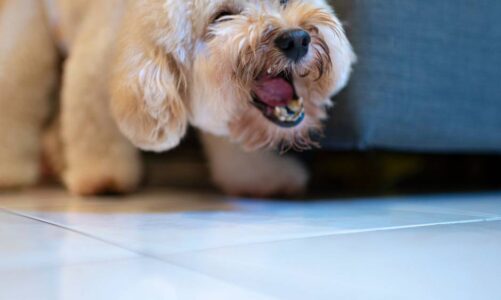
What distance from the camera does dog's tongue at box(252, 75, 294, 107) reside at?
1300 mm

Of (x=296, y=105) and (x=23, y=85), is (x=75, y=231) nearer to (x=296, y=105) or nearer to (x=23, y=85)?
(x=296, y=105)

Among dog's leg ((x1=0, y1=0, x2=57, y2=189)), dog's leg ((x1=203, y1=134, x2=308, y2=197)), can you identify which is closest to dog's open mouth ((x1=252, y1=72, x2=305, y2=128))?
dog's leg ((x1=203, y1=134, x2=308, y2=197))

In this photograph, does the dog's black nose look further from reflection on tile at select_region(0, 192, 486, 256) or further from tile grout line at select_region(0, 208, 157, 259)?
tile grout line at select_region(0, 208, 157, 259)

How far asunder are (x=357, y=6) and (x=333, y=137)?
1.00 feet

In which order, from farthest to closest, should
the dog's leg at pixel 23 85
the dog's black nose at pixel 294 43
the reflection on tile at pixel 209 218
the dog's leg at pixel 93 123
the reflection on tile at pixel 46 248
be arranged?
the dog's leg at pixel 23 85 < the dog's leg at pixel 93 123 < the dog's black nose at pixel 294 43 < the reflection on tile at pixel 209 218 < the reflection on tile at pixel 46 248

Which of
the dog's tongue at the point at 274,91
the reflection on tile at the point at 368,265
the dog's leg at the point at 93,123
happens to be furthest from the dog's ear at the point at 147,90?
the reflection on tile at the point at 368,265

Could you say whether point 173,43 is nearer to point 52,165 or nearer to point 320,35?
point 320,35

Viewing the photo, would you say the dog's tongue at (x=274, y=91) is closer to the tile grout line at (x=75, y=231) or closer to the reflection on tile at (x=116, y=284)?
the tile grout line at (x=75, y=231)

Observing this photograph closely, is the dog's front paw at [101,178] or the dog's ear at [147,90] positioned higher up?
the dog's ear at [147,90]

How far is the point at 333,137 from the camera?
143cm

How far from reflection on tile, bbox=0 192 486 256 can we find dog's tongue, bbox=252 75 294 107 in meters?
0.24

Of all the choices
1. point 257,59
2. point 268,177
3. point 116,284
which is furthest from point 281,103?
point 116,284

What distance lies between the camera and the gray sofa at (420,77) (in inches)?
53.4

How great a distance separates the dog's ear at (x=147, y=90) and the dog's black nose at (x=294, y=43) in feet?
0.76
